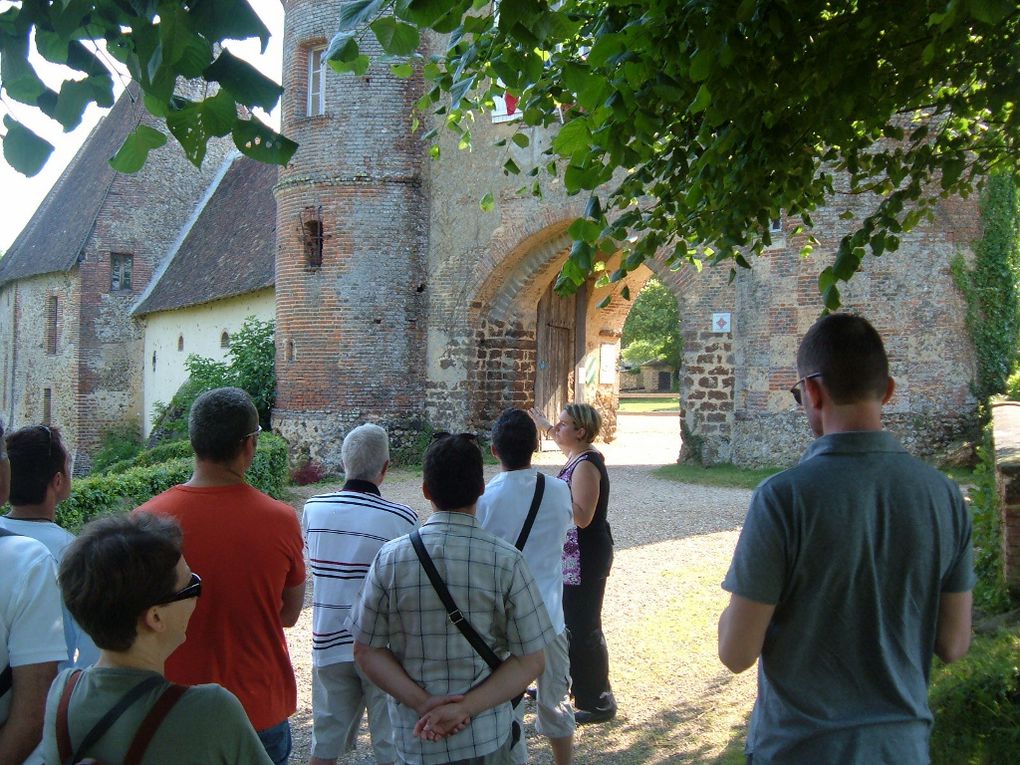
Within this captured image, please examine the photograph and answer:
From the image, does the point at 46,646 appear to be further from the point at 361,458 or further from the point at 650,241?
the point at 650,241

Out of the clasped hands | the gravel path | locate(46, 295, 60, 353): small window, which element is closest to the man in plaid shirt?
the clasped hands

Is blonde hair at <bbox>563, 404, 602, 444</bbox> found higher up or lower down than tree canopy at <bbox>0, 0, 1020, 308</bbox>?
lower down

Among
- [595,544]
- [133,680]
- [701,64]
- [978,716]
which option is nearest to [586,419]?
[595,544]

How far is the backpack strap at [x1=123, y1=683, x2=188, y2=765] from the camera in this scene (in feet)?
5.89

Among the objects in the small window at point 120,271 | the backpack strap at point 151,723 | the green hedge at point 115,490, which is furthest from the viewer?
the small window at point 120,271

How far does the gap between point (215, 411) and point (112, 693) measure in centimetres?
123

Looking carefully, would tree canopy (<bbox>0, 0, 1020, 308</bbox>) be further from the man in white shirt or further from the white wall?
the white wall

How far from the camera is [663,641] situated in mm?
6523

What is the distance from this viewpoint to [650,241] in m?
4.58

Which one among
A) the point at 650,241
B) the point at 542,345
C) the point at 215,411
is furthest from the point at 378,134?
the point at 215,411

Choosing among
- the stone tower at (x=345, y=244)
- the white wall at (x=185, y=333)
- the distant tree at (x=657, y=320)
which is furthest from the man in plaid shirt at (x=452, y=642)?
the distant tree at (x=657, y=320)

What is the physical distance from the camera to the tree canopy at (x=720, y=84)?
10.1 feet

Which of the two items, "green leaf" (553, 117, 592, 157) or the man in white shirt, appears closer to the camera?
"green leaf" (553, 117, 592, 157)

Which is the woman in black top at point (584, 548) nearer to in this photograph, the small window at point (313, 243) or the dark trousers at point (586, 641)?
the dark trousers at point (586, 641)
